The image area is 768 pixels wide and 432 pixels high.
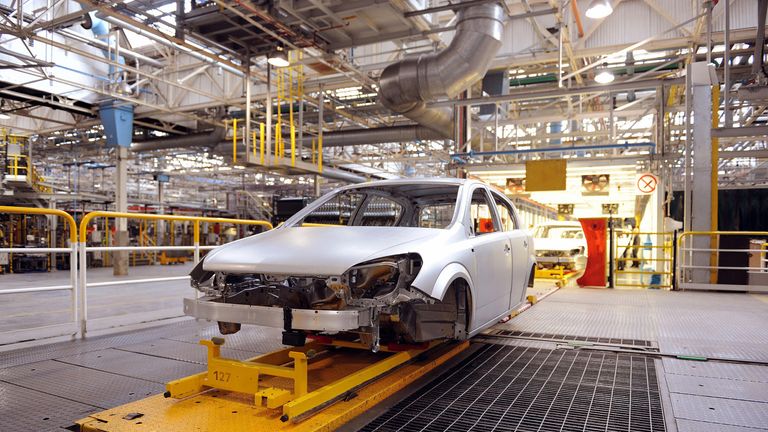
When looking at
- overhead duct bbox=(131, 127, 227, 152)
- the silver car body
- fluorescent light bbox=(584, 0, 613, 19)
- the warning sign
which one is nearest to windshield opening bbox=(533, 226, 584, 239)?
the warning sign

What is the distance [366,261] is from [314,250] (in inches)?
16.2

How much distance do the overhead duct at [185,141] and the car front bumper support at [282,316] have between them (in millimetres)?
14771

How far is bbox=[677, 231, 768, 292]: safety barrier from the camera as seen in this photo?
917 cm

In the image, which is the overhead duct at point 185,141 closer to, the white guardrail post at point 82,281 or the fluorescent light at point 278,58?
the fluorescent light at point 278,58

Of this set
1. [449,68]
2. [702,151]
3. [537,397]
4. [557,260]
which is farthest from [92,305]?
[702,151]

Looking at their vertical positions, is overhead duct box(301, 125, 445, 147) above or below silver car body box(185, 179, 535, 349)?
above

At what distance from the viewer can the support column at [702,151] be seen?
9.22m

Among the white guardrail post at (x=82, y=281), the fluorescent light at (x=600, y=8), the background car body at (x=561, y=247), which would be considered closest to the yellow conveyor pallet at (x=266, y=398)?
the white guardrail post at (x=82, y=281)

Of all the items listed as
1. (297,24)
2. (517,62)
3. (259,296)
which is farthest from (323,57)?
(259,296)

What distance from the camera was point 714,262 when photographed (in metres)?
9.56

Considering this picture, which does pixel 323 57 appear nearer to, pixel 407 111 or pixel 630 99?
pixel 407 111

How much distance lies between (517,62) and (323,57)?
4.65m

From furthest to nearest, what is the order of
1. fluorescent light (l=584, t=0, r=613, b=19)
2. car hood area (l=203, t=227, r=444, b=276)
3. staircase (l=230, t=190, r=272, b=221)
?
staircase (l=230, t=190, r=272, b=221) → fluorescent light (l=584, t=0, r=613, b=19) → car hood area (l=203, t=227, r=444, b=276)

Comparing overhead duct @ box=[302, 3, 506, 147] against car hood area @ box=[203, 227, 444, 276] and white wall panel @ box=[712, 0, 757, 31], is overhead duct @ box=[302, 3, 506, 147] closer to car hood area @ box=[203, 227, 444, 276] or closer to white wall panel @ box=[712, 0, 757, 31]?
white wall panel @ box=[712, 0, 757, 31]
